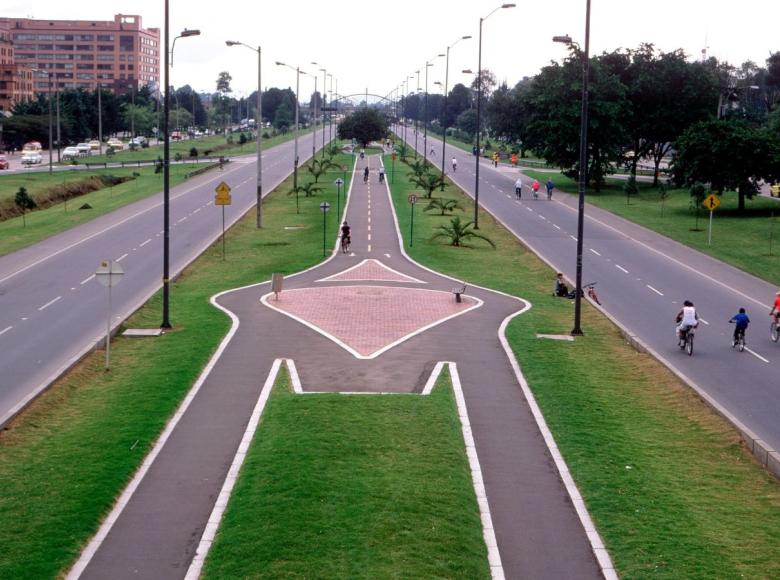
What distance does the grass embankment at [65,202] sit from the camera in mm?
51906

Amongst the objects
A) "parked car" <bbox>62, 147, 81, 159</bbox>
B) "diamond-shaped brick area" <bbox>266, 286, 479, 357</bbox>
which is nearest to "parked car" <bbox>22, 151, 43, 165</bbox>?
"parked car" <bbox>62, 147, 81, 159</bbox>

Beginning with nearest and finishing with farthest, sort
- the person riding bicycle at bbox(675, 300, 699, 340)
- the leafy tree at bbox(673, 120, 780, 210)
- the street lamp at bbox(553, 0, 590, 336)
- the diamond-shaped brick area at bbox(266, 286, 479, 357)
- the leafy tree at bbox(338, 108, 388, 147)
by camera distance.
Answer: the person riding bicycle at bbox(675, 300, 699, 340) → the street lamp at bbox(553, 0, 590, 336) → the diamond-shaped brick area at bbox(266, 286, 479, 357) → the leafy tree at bbox(673, 120, 780, 210) → the leafy tree at bbox(338, 108, 388, 147)

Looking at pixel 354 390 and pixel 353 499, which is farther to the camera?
pixel 354 390

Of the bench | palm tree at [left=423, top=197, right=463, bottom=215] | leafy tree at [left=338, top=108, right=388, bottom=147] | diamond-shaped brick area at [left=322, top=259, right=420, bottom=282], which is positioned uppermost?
leafy tree at [left=338, top=108, right=388, bottom=147]

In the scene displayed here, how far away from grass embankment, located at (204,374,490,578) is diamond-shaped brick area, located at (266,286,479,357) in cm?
616

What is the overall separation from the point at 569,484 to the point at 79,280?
26301 mm

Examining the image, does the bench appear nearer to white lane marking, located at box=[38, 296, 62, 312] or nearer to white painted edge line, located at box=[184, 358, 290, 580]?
white painted edge line, located at box=[184, 358, 290, 580]

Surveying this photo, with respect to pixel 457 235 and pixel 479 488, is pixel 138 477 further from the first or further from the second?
pixel 457 235

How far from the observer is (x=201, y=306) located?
31.1m

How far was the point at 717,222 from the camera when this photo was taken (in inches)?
2334

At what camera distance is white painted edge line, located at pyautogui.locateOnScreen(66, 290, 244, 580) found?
12.2 meters

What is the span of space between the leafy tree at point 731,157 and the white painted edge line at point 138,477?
43603mm

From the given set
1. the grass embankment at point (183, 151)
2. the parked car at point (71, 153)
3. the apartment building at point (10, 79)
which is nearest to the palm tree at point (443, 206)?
the grass embankment at point (183, 151)

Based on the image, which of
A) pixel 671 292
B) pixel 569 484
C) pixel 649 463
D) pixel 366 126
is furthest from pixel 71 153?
pixel 569 484
